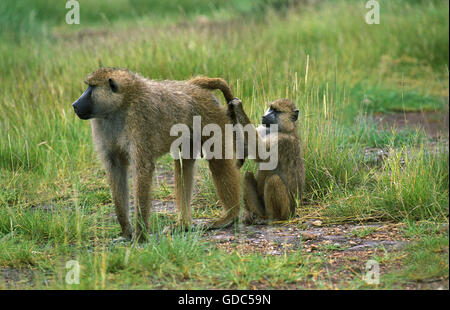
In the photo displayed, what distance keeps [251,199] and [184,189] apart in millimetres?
536

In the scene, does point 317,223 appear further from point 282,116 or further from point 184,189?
point 184,189

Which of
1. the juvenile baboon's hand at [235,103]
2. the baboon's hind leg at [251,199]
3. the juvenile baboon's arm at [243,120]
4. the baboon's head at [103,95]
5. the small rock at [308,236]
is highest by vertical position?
the baboon's head at [103,95]

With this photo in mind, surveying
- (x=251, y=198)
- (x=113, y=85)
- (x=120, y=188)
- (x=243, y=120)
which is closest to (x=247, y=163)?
(x=251, y=198)

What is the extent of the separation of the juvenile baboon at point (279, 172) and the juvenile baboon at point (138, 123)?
232mm

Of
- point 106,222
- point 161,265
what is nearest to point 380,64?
point 106,222

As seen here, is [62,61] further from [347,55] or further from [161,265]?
[161,265]

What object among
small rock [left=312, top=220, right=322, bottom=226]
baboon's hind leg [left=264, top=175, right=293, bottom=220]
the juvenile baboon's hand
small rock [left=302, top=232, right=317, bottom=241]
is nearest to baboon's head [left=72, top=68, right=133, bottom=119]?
the juvenile baboon's hand

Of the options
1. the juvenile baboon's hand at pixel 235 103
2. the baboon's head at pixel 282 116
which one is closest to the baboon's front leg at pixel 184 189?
the juvenile baboon's hand at pixel 235 103

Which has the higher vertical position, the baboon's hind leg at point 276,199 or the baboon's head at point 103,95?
the baboon's head at point 103,95

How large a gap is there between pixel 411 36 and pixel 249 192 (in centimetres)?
647

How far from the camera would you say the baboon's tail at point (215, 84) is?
4707 millimetres

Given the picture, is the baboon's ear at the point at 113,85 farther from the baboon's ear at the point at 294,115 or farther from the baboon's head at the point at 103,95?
the baboon's ear at the point at 294,115

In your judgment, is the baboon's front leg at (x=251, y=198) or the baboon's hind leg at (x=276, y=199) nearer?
the baboon's hind leg at (x=276, y=199)

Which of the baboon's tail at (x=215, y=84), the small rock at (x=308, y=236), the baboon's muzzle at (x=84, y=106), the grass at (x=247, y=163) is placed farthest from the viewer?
the baboon's tail at (x=215, y=84)
